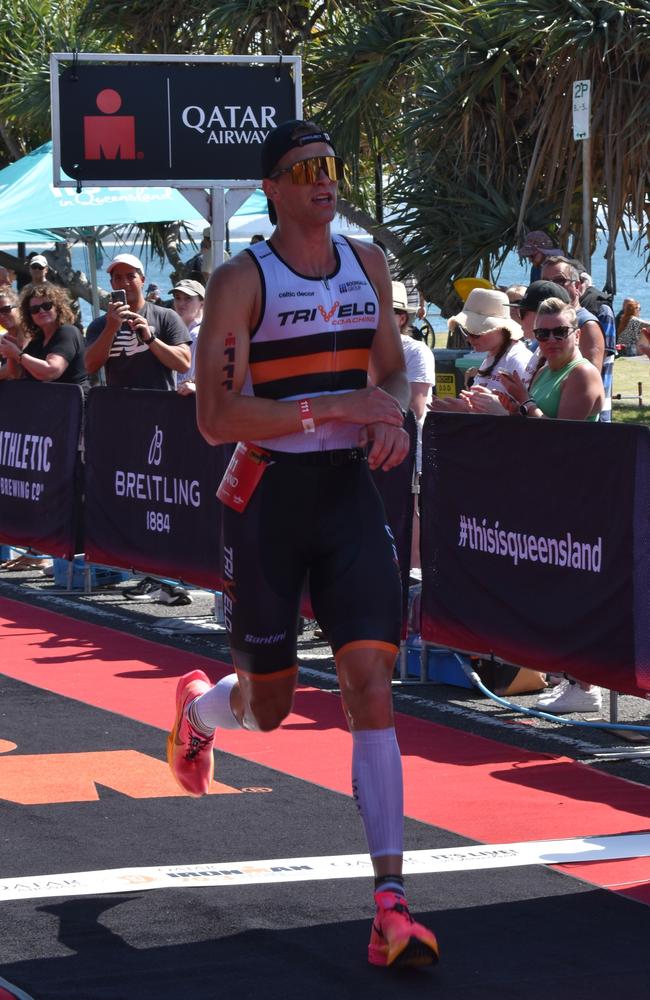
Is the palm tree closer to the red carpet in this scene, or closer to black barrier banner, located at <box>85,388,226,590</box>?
black barrier banner, located at <box>85,388,226,590</box>

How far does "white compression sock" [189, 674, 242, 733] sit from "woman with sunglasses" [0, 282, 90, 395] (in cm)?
628

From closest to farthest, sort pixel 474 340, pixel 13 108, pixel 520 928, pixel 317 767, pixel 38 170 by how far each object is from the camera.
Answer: pixel 520 928 → pixel 317 767 → pixel 474 340 → pixel 38 170 → pixel 13 108

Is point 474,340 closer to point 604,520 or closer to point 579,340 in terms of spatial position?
point 579,340

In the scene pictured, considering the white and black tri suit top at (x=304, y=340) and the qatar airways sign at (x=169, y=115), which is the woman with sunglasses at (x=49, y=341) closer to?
the qatar airways sign at (x=169, y=115)

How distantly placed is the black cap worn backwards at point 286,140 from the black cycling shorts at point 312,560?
832 millimetres

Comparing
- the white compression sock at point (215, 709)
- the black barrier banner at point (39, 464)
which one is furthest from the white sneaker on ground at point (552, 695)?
the black barrier banner at point (39, 464)

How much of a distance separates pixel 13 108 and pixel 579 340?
18.8 metres

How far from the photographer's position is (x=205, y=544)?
983cm

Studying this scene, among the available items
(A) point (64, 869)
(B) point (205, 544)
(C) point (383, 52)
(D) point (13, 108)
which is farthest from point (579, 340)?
(D) point (13, 108)

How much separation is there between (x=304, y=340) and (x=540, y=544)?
9.64 ft

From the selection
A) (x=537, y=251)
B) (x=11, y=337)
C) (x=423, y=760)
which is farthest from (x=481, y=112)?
(x=423, y=760)

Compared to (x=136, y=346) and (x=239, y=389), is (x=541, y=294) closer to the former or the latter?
(x=136, y=346)

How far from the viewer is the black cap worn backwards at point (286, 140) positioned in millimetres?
4609

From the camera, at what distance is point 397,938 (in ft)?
13.6
